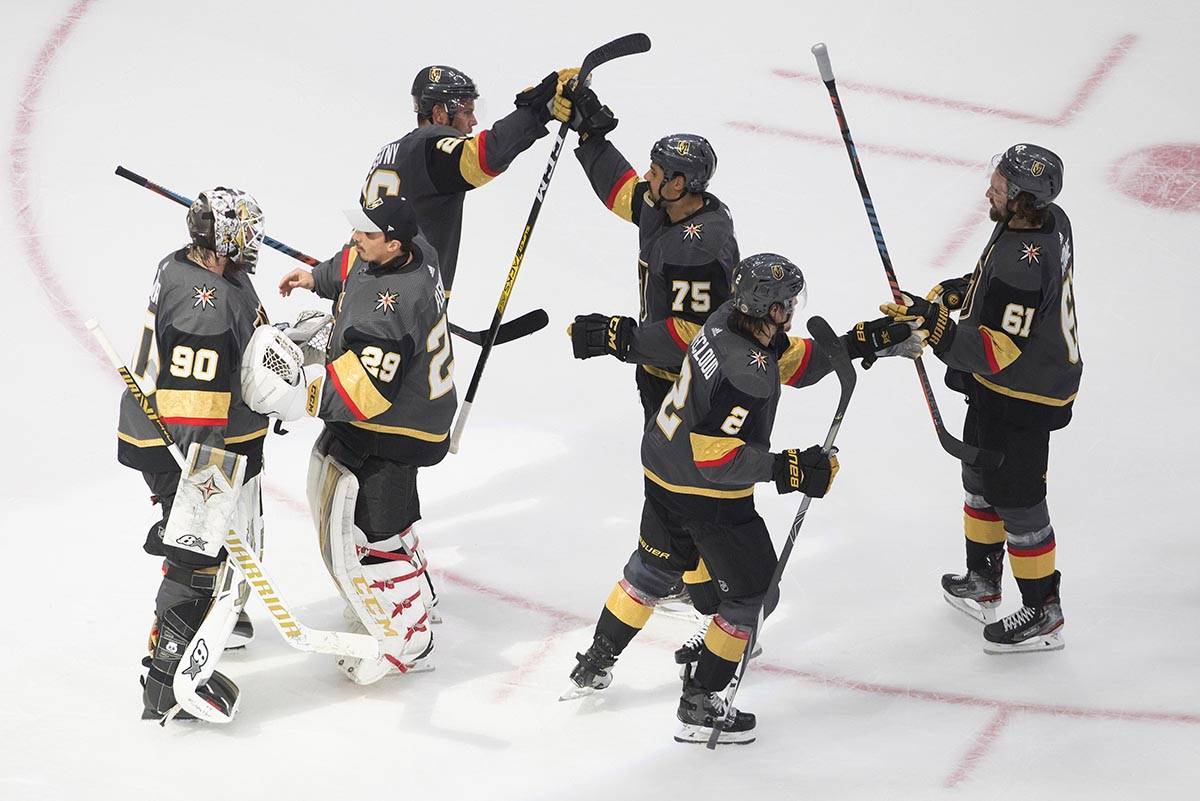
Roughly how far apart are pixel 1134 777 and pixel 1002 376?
1.12 meters

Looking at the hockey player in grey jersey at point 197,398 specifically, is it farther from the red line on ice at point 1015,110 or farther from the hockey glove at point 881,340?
the red line on ice at point 1015,110

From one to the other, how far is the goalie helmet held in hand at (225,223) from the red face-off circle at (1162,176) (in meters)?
4.34

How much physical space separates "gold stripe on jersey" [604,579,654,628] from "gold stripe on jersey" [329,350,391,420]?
2.74ft

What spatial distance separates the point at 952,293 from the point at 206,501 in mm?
2205

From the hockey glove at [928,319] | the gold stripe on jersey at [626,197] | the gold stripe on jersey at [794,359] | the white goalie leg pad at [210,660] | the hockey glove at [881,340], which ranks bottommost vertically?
the white goalie leg pad at [210,660]

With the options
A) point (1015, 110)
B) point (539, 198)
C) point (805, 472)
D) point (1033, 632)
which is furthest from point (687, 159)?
point (1015, 110)

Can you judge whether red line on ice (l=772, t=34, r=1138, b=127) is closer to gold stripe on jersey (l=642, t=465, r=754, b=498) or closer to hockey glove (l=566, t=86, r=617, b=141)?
hockey glove (l=566, t=86, r=617, b=141)

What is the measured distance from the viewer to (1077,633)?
16.1 feet

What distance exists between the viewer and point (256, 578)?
4285mm

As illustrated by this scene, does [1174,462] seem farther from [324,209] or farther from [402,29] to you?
[402,29]

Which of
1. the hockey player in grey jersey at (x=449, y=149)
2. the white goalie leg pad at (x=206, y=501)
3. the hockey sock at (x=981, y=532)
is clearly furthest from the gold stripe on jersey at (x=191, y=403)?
the hockey sock at (x=981, y=532)

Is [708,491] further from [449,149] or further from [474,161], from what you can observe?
[449,149]

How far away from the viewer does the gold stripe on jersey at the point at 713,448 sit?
4066mm

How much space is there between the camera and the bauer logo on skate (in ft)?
13.9
